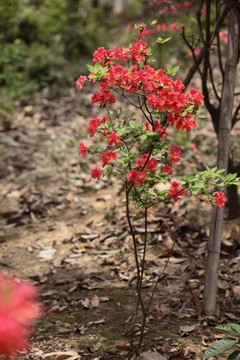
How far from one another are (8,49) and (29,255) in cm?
433

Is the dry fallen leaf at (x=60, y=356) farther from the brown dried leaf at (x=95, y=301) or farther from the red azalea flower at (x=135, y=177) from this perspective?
the red azalea flower at (x=135, y=177)

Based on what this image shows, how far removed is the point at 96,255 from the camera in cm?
361

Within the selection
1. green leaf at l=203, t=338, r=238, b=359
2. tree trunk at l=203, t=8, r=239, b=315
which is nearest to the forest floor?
tree trunk at l=203, t=8, r=239, b=315

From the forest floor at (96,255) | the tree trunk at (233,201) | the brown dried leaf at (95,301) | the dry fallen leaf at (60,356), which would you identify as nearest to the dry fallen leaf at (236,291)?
the forest floor at (96,255)

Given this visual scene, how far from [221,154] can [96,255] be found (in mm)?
1473

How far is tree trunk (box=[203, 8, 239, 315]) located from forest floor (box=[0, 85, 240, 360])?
16 centimetres

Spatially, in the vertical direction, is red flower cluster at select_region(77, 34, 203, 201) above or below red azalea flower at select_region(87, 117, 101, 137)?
above

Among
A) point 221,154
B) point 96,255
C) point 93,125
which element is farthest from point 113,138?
point 96,255

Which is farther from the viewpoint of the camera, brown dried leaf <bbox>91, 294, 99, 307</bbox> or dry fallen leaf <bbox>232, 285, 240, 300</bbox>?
brown dried leaf <bbox>91, 294, 99, 307</bbox>

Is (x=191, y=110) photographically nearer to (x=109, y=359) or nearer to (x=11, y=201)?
(x=109, y=359)

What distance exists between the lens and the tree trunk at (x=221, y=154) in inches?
107

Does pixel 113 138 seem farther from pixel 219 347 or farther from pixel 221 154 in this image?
pixel 219 347

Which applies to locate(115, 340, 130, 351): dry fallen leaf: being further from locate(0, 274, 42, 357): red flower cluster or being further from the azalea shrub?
locate(0, 274, 42, 357): red flower cluster

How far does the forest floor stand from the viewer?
256 cm
